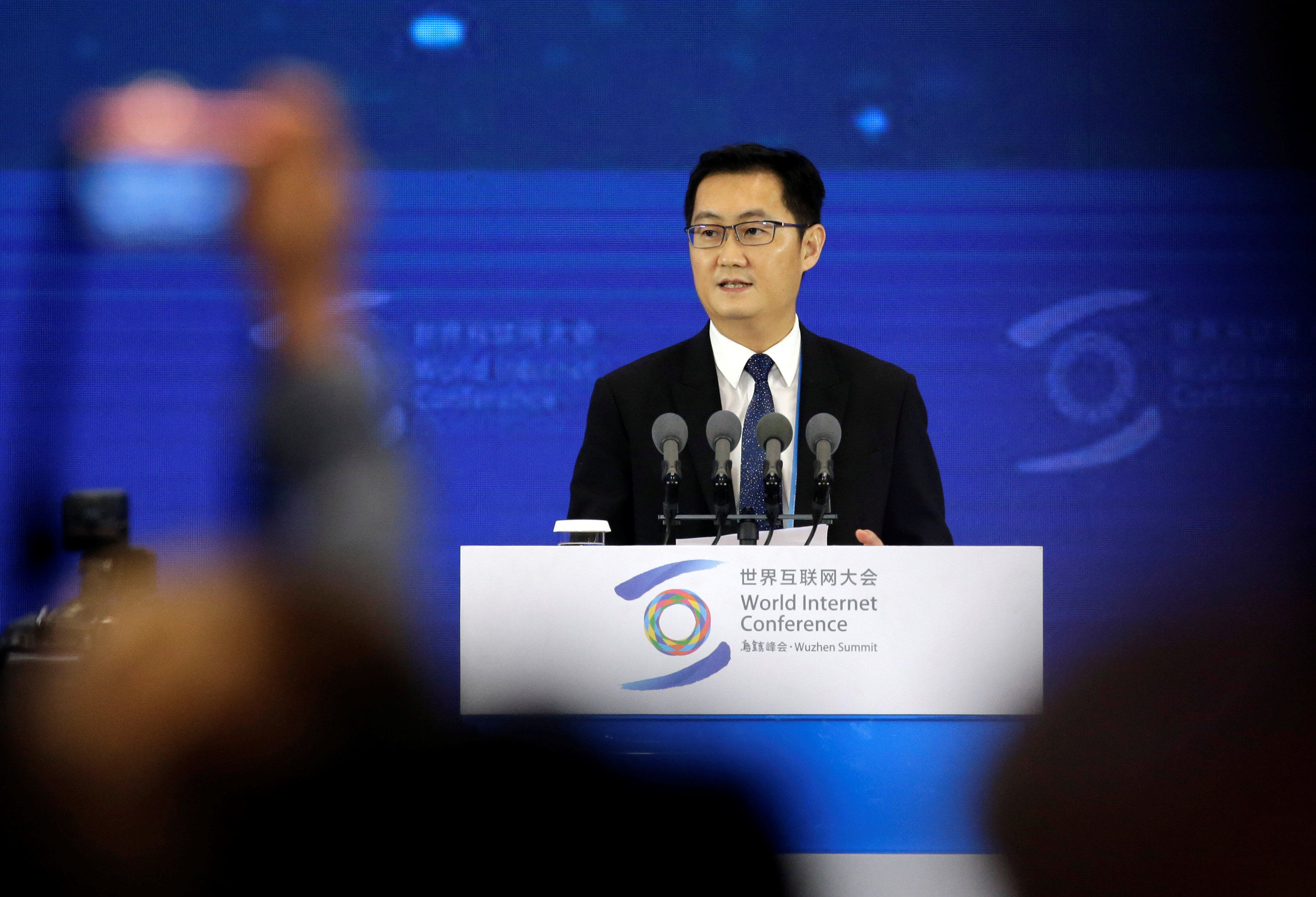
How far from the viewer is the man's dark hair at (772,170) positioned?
275 centimetres

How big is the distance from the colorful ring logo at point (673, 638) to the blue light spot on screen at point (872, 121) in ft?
8.95

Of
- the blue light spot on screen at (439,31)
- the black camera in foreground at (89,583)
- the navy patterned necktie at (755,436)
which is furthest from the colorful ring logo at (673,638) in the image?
the blue light spot on screen at (439,31)

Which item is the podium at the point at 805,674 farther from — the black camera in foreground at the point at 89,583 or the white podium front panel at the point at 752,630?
the black camera in foreground at the point at 89,583

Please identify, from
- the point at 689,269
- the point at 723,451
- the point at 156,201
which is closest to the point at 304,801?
the point at 723,451

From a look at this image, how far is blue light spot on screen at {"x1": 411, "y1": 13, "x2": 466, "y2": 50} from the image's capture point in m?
3.94

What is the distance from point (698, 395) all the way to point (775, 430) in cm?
82

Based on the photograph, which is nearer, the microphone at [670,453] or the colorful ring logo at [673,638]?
the colorful ring logo at [673,638]

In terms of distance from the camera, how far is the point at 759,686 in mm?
1622

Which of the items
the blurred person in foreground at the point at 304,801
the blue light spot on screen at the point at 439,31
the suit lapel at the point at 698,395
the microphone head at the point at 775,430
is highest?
the blue light spot on screen at the point at 439,31

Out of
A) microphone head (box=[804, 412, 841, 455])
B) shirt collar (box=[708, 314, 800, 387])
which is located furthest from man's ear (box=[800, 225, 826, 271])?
microphone head (box=[804, 412, 841, 455])

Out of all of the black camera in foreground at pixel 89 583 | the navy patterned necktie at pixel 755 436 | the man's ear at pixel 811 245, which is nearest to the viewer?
the black camera in foreground at pixel 89 583

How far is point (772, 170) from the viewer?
276 cm

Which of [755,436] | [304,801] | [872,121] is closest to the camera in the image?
[304,801]

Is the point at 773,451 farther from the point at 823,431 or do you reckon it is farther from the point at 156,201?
the point at 156,201
